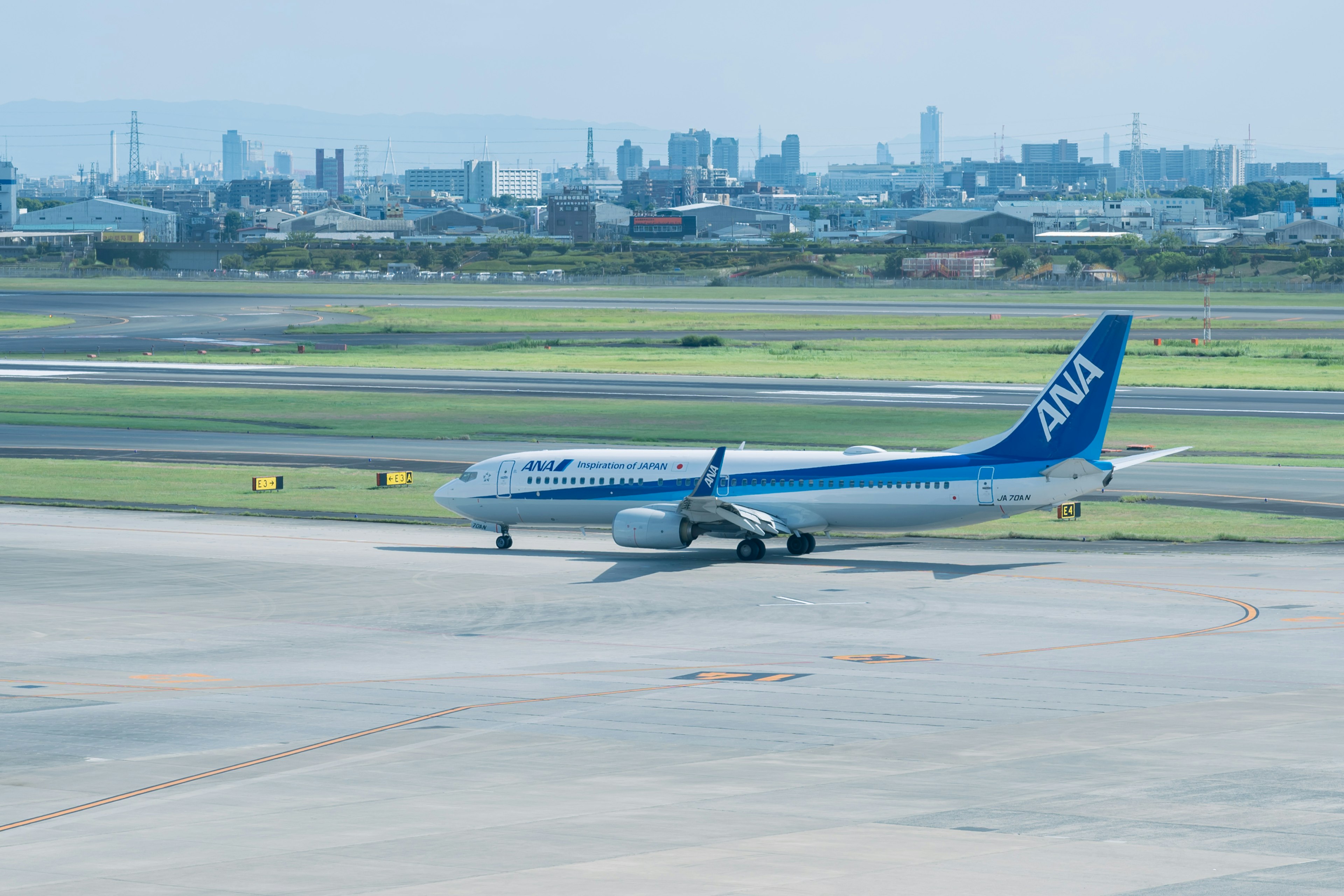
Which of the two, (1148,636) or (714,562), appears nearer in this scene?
(1148,636)

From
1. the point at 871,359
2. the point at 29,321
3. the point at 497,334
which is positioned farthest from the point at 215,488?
the point at 29,321

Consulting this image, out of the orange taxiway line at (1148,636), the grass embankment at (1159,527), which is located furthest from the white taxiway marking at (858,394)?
the orange taxiway line at (1148,636)

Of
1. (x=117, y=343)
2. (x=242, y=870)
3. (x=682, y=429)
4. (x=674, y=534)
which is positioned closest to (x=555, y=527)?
(x=674, y=534)

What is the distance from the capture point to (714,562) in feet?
185

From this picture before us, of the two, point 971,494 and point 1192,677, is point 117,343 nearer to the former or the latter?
point 971,494

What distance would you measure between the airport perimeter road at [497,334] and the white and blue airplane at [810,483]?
90291 mm

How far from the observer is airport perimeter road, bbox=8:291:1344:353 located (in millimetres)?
150750

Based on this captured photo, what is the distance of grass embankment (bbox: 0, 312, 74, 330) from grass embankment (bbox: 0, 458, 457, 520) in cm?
9628

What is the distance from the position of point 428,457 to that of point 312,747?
52769mm

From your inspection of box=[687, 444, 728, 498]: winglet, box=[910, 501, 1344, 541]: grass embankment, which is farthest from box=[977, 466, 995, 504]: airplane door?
box=[910, 501, 1344, 541]: grass embankment

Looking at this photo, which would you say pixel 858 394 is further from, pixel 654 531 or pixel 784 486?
pixel 654 531

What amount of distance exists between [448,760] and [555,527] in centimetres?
3506

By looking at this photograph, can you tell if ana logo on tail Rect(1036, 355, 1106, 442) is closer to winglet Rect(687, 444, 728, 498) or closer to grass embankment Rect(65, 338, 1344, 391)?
winglet Rect(687, 444, 728, 498)

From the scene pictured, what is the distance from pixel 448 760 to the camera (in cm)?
2998
